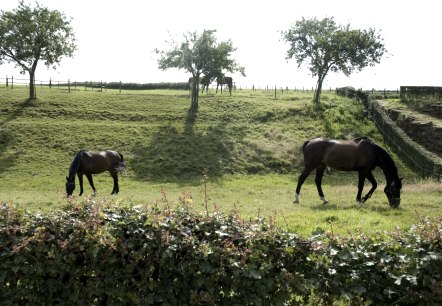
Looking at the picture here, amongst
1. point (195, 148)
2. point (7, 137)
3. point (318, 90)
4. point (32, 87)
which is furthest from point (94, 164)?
point (318, 90)

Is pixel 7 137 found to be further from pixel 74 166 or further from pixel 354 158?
pixel 354 158

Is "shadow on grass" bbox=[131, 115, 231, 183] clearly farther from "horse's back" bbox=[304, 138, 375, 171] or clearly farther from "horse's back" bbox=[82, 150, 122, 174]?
"horse's back" bbox=[304, 138, 375, 171]

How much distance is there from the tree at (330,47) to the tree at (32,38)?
2769 centimetres

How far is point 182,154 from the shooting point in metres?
33.6

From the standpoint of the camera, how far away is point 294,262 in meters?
5.39

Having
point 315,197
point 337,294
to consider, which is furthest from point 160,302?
point 315,197

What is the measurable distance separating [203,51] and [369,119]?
1939 centimetres

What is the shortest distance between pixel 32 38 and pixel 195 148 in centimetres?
2612

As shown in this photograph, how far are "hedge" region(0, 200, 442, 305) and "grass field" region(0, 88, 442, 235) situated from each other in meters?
7.07

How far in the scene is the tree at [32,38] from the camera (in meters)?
46.7

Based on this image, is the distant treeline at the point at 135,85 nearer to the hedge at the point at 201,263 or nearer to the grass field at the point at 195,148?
the grass field at the point at 195,148

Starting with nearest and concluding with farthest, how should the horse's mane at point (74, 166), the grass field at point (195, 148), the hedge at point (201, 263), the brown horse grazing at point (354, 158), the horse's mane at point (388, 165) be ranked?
the hedge at point (201, 263) → the horse's mane at point (388, 165) → the brown horse grazing at point (354, 158) → the grass field at point (195, 148) → the horse's mane at point (74, 166)

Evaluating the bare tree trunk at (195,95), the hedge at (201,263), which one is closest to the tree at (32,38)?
the bare tree trunk at (195,95)

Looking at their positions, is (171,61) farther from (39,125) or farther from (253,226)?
(253,226)
